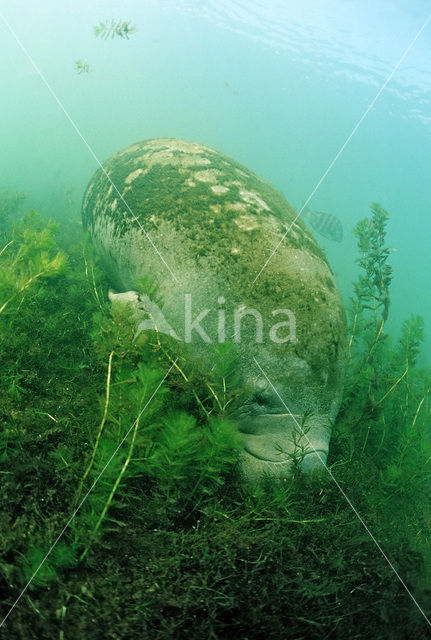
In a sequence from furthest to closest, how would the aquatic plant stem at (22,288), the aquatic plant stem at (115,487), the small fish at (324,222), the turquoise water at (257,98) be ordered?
the turquoise water at (257,98) < the small fish at (324,222) < the aquatic plant stem at (22,288) < the aquatic plant stem at (115,487)

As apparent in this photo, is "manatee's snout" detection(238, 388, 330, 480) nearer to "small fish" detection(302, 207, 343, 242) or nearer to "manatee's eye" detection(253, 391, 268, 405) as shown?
"manatee's eye" detection(253, 391, 268, 405)

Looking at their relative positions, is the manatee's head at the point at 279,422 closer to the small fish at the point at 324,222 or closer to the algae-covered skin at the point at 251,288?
the algae-covered skin at the point at 251,288

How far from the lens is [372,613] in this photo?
2117 mm

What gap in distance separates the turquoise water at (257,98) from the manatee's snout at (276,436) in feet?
35.9

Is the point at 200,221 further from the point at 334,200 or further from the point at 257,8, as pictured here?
the point at 334,200

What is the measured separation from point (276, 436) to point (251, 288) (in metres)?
1.52

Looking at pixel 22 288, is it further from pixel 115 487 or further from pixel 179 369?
pixel 115 487

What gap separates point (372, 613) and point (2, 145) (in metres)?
80.8

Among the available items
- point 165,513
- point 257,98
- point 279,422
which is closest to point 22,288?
point 165,513

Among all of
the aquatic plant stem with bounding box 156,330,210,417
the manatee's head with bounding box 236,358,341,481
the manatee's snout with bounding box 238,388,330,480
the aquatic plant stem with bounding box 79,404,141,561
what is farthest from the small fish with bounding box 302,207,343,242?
the aquatic plant stem with bounding box 79,404,141,561

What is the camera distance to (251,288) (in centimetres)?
362

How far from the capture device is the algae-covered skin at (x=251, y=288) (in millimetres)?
3365

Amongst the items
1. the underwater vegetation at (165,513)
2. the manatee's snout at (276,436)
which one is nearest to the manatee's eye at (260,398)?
the manatee's snout at (276,436)

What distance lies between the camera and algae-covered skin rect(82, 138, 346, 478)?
3365 mm
